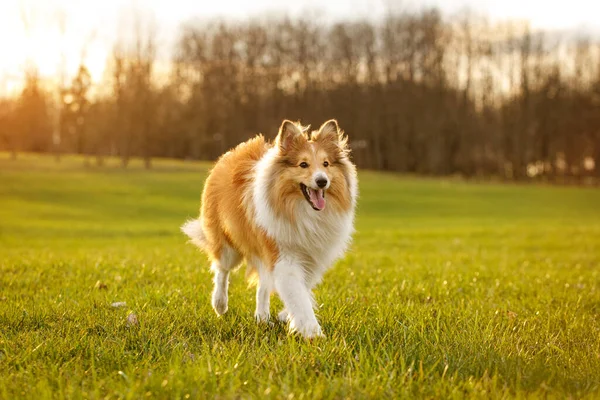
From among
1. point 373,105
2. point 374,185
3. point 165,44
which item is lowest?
point 374,185

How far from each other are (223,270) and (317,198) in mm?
1624

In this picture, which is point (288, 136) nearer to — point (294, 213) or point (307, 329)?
point (294, 213)

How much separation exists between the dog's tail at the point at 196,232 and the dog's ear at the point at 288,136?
1.91 metres

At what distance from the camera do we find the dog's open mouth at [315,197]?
5534 mm

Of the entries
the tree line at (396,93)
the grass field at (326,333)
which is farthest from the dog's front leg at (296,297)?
the tree line at (396,93)

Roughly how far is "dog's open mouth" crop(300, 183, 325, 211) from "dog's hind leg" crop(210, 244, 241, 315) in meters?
1.31

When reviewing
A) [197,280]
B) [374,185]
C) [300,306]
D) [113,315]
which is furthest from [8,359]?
[374,185]

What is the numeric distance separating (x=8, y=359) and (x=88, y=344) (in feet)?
1.87

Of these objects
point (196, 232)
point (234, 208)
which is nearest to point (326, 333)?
point (234, 208)

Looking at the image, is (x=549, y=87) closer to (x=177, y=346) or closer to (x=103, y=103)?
(x=103, y=103)

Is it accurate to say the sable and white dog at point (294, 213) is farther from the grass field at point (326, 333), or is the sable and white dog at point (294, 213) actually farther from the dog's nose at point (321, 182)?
the grass field at point (326, 333)

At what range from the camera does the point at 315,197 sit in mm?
5570

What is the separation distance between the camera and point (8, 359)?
14.1 ft

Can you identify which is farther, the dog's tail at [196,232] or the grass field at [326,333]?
the dog's tail at [196,232]
